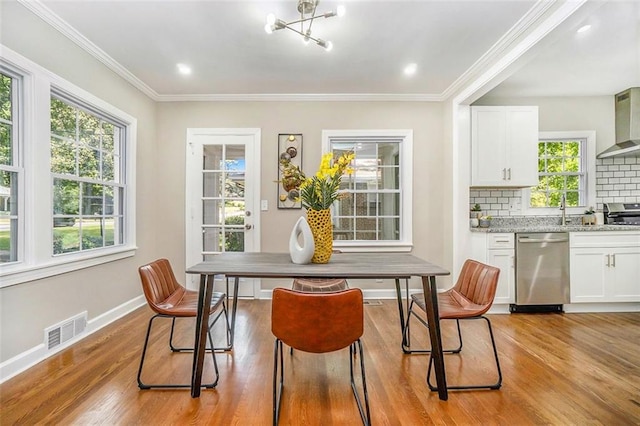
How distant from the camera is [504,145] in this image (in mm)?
3592

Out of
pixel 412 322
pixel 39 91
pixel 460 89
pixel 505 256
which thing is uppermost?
pixel 460 89

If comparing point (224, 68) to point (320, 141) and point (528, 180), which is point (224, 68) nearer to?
point (320, 141)

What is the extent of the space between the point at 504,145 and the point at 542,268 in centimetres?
143

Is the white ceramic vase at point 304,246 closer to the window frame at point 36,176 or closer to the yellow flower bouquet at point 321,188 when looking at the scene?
the yellow flower bouquet at point 321,188

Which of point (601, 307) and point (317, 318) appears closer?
point (317, 318)

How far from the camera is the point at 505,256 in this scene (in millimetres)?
3338

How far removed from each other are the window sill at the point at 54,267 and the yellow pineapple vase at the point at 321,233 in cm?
197

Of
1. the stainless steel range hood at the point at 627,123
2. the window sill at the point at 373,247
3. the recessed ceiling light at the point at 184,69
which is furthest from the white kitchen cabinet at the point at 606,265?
the recessed ceiling light at the point at 184,69

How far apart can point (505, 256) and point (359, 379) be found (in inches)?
89.7

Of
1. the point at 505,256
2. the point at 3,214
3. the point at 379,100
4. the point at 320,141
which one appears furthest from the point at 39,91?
the point at 505,256

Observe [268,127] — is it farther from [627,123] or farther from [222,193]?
[627,123]

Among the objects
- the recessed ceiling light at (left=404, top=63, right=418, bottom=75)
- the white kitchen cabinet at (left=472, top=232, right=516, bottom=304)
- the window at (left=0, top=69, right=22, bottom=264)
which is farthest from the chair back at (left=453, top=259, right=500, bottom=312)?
the window at (left=0, top=69, right=22, bottom=264)

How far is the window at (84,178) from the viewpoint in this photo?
2.52 m

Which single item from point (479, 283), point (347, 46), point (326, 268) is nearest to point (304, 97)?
point (347, 46)
